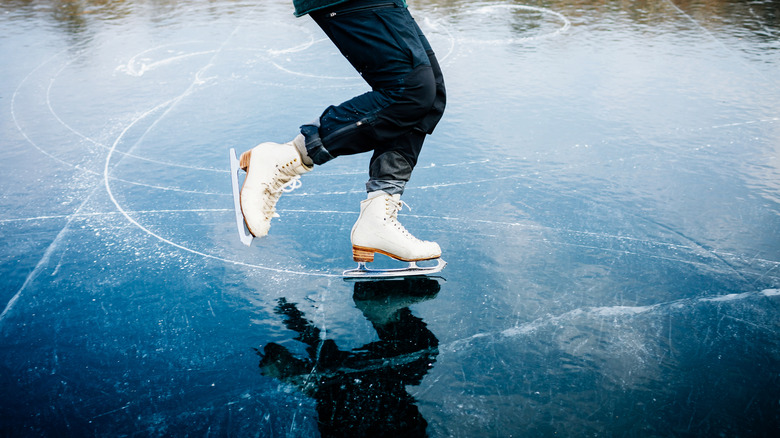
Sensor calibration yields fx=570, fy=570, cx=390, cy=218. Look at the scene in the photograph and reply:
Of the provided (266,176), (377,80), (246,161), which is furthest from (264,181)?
(377,80)

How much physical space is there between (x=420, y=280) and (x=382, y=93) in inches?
26.0

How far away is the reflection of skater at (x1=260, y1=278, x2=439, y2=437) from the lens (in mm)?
1411

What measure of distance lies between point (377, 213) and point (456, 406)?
761 millimetres

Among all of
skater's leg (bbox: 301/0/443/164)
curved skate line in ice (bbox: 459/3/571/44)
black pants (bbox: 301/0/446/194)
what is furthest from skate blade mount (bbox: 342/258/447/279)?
curved skate line in ice (bbox: 459/3/571/44)

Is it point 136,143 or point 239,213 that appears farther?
point 136,143

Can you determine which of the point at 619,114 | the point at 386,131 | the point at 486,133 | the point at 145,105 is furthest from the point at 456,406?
the point at 145,105

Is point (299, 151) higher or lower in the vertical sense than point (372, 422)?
higher

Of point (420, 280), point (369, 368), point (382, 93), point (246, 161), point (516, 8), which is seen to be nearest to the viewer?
point (369, 368)

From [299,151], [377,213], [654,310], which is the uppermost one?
[299,151]

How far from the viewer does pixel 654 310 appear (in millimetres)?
1808

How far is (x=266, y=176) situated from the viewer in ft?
6.66

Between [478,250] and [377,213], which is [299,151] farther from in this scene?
[478,250]

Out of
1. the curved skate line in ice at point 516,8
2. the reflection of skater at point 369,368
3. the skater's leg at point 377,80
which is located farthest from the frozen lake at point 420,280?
the curved skate line in ice at point 516,8

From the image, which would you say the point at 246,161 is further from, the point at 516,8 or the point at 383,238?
the point at 516,8
